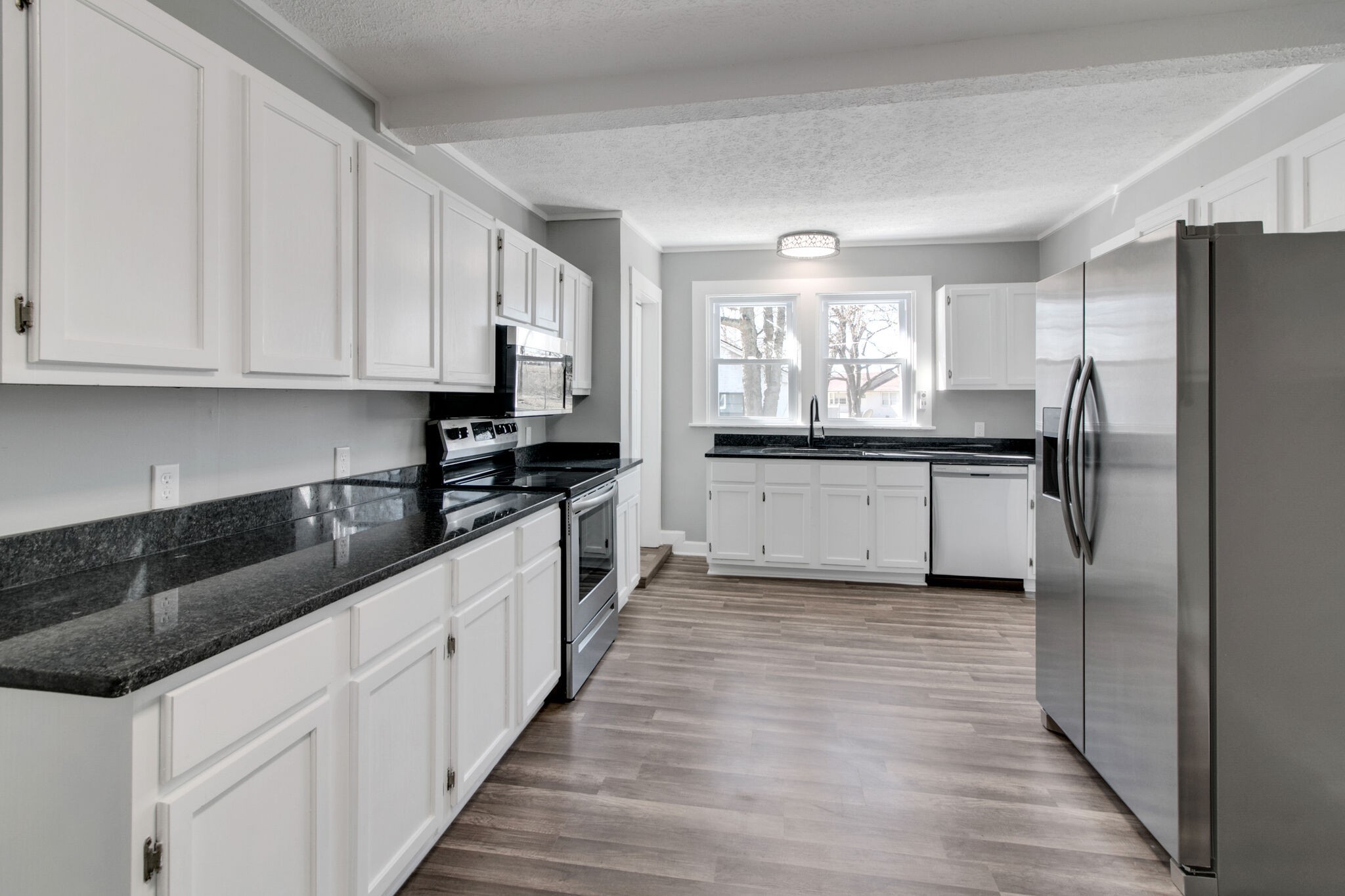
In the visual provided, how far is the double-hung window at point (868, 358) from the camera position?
5.43 metres

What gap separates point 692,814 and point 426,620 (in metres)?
1.07

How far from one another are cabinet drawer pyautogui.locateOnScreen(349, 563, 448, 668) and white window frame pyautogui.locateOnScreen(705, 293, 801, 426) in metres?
4.00

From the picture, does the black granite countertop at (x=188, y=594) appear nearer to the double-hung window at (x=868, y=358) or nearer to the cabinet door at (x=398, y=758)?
the cabinet door at (x=398, y=758)

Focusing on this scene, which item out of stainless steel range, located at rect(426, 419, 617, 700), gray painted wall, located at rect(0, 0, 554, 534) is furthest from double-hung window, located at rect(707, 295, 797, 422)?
gray painted wall, located at rect(0, 0, 554, 534)

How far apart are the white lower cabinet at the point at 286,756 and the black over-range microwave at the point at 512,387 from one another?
3.37 ft

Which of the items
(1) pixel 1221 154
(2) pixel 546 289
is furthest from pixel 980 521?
(2) pixel 546 289

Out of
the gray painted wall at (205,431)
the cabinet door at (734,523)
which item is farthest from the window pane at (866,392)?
the gray painted wall at (205,431)

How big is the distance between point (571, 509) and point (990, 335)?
3.71 metres

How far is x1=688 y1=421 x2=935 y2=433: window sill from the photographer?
5.38 meters

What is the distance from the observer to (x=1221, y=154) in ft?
10.2

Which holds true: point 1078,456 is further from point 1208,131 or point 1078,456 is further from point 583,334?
point 583,334

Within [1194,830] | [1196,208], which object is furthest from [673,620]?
[1196,208]

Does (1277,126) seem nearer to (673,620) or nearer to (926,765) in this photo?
(926,765)

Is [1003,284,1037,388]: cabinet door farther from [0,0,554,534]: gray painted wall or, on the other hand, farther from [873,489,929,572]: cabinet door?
[0,0,554,534]: gray painted wall
